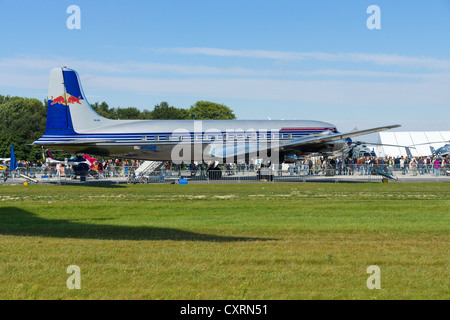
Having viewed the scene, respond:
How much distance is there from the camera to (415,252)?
10891mm

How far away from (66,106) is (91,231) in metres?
31.1

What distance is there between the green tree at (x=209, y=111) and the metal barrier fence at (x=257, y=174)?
9284cm

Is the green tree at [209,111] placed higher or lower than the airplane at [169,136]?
higher

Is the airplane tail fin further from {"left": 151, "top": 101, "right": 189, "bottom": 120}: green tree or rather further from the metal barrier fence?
{"left": 151, "top": 101, "right": 189, "bottom": 120}: green tree

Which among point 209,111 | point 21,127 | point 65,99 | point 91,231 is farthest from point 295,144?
point 209,111

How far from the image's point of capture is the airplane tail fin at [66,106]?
4375 cm

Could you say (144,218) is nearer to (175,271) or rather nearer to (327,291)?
(175,271)

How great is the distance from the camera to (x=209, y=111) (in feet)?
466

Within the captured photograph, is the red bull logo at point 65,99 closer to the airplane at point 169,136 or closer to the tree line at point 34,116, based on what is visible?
the airplane at point 169,136

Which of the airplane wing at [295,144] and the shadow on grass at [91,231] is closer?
the shadow on grass at [91,231]

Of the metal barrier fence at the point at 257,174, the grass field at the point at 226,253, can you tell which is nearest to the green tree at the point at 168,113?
the metal barrier fence at the point at 257,174

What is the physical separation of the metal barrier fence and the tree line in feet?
184
